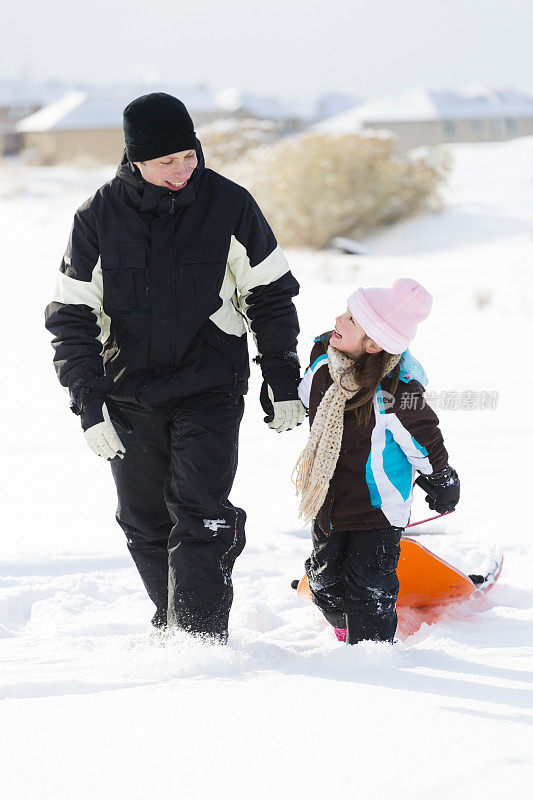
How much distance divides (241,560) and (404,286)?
5.38 ft

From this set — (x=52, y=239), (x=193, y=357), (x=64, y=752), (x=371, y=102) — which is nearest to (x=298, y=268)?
(x=52, y=239)

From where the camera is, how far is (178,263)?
2.79m

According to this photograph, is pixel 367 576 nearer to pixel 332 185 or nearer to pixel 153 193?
pixel 153 193

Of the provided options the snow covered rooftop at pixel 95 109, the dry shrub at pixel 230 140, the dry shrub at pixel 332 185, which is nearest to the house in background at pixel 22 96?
the snow covered rooftop at pixel 95 109

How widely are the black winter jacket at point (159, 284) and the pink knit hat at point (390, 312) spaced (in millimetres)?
328

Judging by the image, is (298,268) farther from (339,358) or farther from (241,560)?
(339,358)

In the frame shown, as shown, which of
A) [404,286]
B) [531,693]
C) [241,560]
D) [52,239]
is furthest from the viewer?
[52,239]

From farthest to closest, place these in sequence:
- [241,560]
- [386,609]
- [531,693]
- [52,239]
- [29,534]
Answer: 1. [52,239]
2. [29,534]
3. [241,560]
4. [386,609]
5. [531,693]

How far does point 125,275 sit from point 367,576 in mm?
1165

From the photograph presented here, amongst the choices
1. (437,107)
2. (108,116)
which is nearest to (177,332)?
(437,107)

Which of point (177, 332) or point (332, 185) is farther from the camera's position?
point (332, 185)

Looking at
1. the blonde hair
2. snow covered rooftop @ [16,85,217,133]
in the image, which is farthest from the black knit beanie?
snow covered rooftop @ [16,85,217,133]

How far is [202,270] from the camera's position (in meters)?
2.82

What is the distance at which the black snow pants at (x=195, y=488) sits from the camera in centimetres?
285
